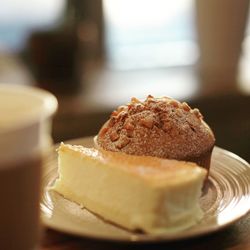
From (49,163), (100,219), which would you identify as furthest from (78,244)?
(49,163)

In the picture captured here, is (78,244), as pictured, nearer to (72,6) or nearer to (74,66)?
(74,66)

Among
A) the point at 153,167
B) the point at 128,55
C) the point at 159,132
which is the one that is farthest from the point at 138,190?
the point at 128,55

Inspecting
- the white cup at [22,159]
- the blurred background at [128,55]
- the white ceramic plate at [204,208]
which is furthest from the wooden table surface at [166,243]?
the blurred background at [128,55]

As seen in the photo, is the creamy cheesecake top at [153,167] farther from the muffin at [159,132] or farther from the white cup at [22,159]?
the white cup at [22,159]

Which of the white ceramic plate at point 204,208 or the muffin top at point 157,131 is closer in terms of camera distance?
the white ceramic plate at point 204,208

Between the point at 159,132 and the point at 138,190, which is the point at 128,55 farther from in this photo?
the point at 138,190

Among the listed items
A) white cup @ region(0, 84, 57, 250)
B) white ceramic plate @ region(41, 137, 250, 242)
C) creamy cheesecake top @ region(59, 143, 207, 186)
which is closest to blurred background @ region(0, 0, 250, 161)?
white ceramic plate @ region(41, 137, 250, 242)

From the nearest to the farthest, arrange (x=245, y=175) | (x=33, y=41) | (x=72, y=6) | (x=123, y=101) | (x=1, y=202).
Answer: (x=1, y=202)
(x=245, y=175)
(x=123, y=101)
(x=33, y=41)
(x=72, y=6)
